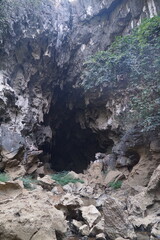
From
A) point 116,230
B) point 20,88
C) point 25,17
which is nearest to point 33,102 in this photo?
point 20,88

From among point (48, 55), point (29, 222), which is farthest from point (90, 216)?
point (48, 55)

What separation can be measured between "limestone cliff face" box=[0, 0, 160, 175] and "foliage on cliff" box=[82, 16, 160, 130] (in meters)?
4.41

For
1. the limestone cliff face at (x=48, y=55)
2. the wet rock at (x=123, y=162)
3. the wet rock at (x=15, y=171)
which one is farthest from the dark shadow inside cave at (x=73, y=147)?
the wet rock at (x=15, y=171)

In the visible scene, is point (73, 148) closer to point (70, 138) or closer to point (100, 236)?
point (70, 138)

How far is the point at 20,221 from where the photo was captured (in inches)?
106

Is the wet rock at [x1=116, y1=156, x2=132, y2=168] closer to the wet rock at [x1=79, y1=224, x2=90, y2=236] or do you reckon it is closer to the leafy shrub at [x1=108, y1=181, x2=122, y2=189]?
the leafy shrub at [x1=108, y1=181, x2=122, y2=189]

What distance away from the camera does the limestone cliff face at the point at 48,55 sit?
12547 millimetres

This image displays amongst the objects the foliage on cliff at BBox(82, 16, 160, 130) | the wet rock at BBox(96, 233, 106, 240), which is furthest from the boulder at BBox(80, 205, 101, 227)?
the foliage on cliff at BBox(82, 16, 160, 130)

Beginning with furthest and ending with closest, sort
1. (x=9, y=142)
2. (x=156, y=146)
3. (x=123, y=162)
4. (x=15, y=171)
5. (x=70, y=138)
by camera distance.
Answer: (x=70, y=138)
(x=123, y=162)
(x=9, y=142)
(x=15, y=171)
(x=156, y=146)

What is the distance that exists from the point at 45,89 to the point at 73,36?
4.46 m

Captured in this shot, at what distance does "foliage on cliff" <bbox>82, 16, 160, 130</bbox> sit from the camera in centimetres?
820

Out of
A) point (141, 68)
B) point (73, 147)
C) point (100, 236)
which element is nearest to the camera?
point (100, 236)

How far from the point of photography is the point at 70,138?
22000 millimetres

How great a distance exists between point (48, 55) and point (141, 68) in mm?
8165
